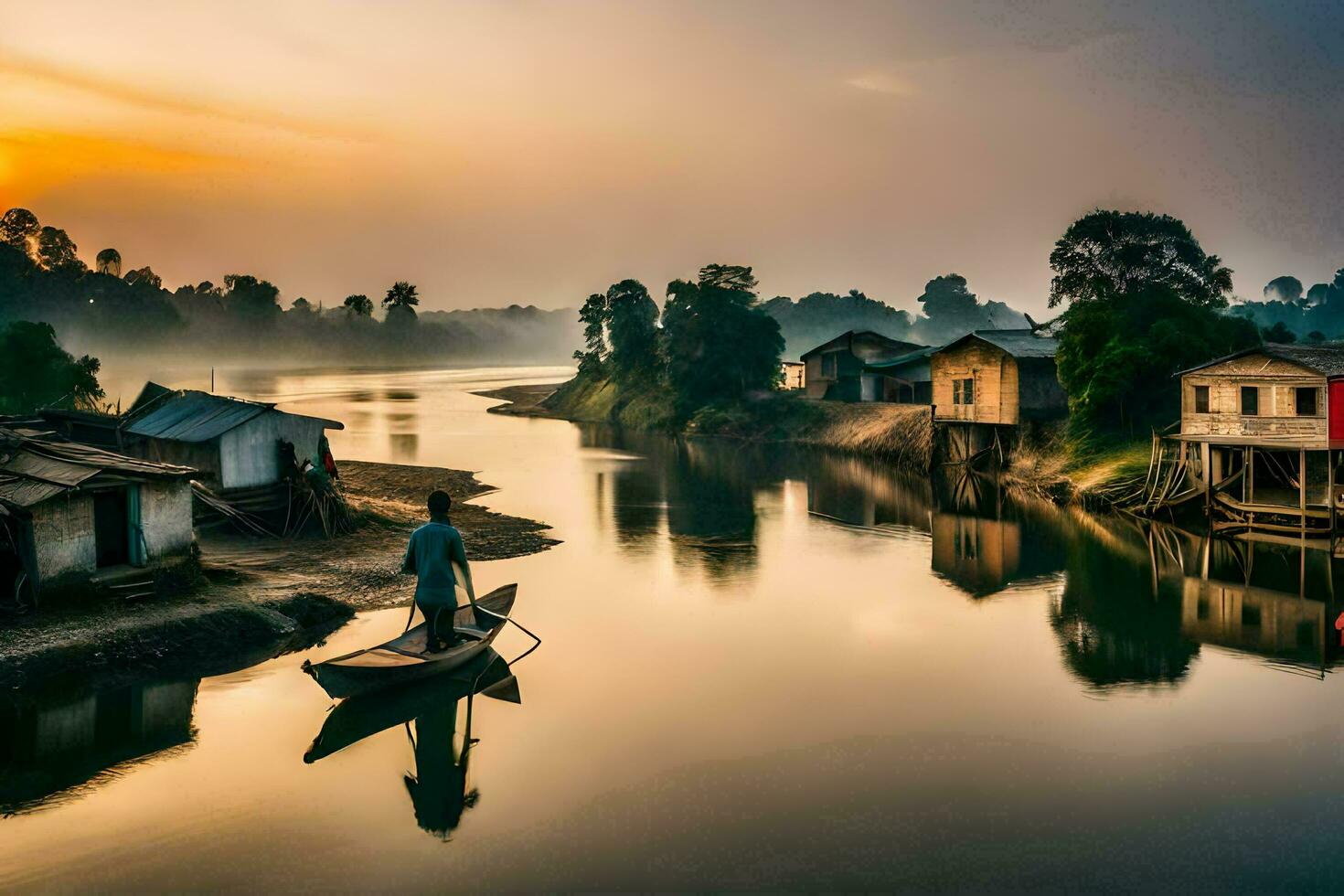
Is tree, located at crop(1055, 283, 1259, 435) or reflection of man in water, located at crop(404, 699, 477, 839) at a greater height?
tree, located at crop(1055, 283, 1259, 435)

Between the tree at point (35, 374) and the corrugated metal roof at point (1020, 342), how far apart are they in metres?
48.0

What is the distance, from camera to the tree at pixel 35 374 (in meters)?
54.5

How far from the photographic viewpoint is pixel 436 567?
51.6 feet

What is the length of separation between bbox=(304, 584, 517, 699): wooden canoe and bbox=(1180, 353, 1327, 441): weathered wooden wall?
2526 centimetres

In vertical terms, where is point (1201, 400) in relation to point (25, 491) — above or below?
above

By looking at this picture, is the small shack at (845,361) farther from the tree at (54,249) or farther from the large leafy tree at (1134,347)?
the tree at (54,249)

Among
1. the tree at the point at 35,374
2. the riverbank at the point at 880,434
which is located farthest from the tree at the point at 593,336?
the tree at the point at 35,374

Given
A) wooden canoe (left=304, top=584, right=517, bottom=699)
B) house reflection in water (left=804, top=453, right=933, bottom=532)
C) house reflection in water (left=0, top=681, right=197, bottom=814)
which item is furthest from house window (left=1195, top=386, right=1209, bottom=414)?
house reflection in water (left=0, top=681, right=197, bottom=814)

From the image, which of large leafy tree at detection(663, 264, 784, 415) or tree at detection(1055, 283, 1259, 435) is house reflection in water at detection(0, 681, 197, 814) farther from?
large leafy tree at detection(663, 264, 784, 415)

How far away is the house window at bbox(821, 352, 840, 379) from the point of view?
71875 millimetres

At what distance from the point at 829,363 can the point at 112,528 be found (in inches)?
2277

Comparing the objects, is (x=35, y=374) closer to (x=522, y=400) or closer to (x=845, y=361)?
(x=845, y=361)

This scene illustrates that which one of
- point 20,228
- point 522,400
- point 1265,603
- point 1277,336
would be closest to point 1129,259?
point 1277,336

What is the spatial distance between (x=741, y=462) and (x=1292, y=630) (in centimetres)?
3778
